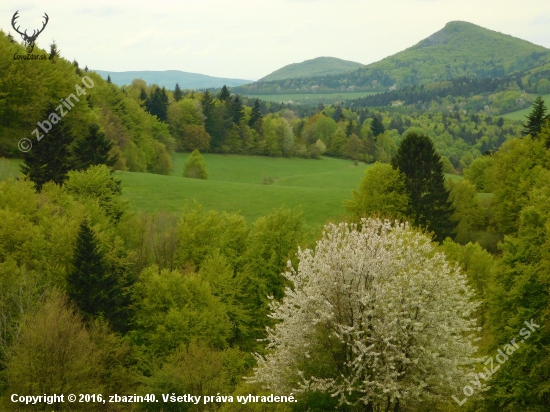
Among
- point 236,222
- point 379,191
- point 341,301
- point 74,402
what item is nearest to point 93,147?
point 236,222

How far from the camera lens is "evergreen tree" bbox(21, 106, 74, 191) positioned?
49188mm

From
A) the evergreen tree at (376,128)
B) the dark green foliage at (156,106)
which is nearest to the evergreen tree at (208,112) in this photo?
the dark green foliage at (156,106)

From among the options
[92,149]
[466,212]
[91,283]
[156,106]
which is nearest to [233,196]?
[92,149]

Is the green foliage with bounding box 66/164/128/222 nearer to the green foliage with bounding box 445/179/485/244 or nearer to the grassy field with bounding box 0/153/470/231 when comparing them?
the grassy field with bounding box 0/153/470/231

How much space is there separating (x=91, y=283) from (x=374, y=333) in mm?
21505

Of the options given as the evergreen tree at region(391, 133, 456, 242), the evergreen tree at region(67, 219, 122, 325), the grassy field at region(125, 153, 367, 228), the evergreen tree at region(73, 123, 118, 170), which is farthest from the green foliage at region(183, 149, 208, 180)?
the evergreen tree at region(67, 219, 122, 325)

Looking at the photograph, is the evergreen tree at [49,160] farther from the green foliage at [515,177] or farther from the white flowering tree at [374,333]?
the green foliage at [515,177]

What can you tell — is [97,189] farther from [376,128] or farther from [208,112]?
[376,128]

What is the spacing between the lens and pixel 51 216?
135ft

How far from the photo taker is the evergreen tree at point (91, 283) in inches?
1384

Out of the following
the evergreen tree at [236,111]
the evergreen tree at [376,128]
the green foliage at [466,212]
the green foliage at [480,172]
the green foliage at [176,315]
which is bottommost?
the green foliage at [176,315]

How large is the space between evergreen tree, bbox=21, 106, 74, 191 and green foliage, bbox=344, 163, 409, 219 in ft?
89.3

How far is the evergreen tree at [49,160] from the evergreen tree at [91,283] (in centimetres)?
1571

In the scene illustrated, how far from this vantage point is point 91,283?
116 feet
